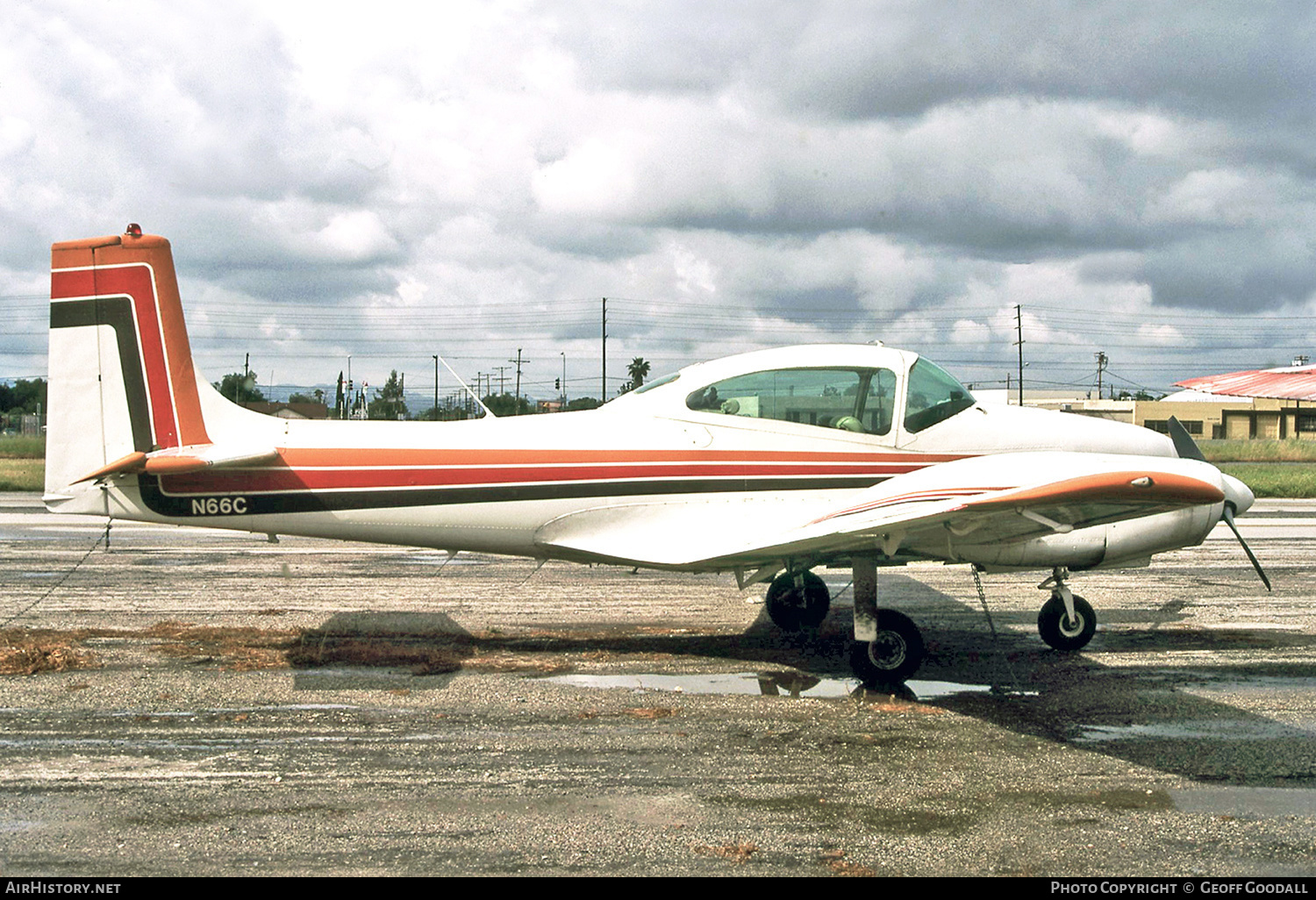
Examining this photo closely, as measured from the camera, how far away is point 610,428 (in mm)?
8922

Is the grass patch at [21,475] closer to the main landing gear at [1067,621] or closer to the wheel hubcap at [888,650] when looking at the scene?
the wheel hubcap at [888,650]

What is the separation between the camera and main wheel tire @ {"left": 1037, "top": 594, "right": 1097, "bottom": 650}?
9.33 meters

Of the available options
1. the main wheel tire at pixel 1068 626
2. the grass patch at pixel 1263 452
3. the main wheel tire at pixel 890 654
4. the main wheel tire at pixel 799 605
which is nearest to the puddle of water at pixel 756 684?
the main wheel tire at pixel 890 654

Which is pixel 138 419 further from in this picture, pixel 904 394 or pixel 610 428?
pixel 904 394

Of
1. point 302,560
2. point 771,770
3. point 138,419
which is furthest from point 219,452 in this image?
→ point 302,560

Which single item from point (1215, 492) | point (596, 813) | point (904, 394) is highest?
point (904, 394)

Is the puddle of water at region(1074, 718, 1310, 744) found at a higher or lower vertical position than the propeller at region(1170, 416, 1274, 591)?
lower

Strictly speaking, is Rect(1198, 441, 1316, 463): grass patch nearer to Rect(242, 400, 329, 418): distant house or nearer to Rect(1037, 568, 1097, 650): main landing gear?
Rect(1037, 568, 1097, 650): main landing gear

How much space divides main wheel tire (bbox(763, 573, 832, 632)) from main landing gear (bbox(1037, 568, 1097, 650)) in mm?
2089

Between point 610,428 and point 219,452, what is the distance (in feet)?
10.4

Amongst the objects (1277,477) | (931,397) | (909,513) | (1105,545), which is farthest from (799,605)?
(1277,477)

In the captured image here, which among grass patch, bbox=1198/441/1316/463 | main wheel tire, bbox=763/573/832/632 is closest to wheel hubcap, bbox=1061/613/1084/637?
main wheel tire, bbox=763/573/832/632

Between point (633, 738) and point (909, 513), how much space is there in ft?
7.76

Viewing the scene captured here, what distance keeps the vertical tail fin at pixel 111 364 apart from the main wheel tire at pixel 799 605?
18.0 ft
